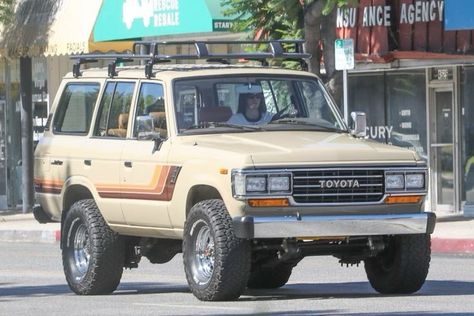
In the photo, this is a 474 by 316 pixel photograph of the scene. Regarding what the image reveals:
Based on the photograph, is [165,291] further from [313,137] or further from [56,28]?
[56,28]

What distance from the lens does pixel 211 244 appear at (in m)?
12.4

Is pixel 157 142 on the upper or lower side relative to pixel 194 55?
lower

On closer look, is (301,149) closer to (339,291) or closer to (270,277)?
(339,291)

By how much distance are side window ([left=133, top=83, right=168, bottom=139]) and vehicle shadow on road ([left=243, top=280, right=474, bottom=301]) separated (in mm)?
1741

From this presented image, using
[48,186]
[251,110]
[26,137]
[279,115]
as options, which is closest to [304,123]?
[279,115]

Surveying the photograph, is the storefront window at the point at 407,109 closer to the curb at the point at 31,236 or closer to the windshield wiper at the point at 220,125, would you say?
the curb at the point at 31,236

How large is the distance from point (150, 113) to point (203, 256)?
1723 mm

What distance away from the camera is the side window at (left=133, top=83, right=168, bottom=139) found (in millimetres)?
13188

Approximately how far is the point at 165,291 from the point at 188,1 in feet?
44.0

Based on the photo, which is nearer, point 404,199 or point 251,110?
point 404,199

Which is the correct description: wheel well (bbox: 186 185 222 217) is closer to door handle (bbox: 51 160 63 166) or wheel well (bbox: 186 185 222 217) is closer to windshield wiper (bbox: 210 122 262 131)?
windshield wiper (bbox: 210 122 262 131)

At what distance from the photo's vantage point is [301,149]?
12266 millimetres

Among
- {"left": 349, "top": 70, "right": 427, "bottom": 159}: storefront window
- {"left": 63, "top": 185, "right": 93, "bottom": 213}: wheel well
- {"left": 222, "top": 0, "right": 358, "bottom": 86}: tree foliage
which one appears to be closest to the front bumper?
{"left": 63, "top": 185, "right": 93, "bottom": 213}: wheel well

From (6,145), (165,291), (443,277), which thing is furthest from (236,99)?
(6,145)
